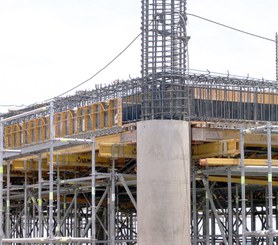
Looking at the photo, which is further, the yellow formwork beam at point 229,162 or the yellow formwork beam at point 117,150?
the yellow formwork beam at point 117,150

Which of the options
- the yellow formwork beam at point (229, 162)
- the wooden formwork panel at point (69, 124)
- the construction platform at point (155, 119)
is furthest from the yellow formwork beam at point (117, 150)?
the yellow formwork beam at point (229, 162)

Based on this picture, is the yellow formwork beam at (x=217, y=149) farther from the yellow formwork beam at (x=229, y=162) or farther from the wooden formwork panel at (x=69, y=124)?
the wooden formwork panel at (x=69, y=124)

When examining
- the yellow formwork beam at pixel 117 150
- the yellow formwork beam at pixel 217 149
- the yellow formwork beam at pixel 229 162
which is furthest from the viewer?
the yellow formwork beam at pixel 117 150

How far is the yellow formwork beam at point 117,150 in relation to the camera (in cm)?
3350

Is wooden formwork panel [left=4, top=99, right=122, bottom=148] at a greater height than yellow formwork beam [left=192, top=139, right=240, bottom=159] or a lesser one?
greater

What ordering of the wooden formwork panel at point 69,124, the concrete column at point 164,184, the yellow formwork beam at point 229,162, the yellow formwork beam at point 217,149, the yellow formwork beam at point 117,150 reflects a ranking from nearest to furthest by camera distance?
the yellow formwork beam at point 229,162, the concrete column at point 164,184, the yellow formwork beam at point 217,149, the yellow formwork beam at point 117,150, the wooden formwork panel at point 69,124

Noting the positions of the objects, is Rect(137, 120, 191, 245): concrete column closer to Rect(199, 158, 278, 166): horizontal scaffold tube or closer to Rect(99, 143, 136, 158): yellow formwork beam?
Rect(99, 143, 136, 158): yellow formwork beam

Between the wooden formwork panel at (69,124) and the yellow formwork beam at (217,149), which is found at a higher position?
the wooden formwork panel at (69,124)

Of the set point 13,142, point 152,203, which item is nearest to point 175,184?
point 152,203

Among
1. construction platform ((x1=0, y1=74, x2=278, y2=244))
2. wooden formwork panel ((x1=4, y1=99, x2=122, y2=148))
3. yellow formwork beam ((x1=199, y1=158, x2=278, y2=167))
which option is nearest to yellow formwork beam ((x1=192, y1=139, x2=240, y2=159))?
construction platform ((x1=0, y1=74, x2=278, y2=244))

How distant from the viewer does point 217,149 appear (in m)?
33.2

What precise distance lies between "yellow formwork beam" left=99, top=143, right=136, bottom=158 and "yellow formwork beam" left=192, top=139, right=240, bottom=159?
7.83ft

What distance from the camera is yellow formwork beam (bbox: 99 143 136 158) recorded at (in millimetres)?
33500

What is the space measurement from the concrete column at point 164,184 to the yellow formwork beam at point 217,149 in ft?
4.30
